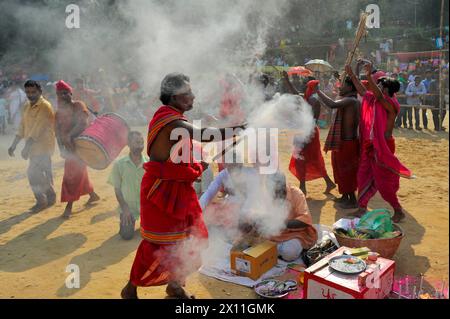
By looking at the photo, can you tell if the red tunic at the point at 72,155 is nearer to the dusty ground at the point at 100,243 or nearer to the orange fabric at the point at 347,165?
the dusty ground at the point at 100,243

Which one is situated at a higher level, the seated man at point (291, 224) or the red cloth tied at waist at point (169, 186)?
the red cloth tied at waist at point (169, 186)

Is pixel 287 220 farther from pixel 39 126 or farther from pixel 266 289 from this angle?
pixel 39 126

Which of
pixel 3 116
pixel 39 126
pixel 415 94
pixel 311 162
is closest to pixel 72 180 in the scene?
pixel 39 126

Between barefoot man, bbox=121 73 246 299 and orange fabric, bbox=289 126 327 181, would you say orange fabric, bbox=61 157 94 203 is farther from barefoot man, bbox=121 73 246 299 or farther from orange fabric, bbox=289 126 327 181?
orange fabric, bbox=289 126 327 181

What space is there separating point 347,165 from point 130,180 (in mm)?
2948

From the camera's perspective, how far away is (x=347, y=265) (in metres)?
3.23

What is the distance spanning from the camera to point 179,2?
930 cm

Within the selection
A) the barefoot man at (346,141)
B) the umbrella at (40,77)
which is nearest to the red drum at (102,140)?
the barefoot man at (346,141)

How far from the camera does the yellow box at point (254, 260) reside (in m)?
3.81

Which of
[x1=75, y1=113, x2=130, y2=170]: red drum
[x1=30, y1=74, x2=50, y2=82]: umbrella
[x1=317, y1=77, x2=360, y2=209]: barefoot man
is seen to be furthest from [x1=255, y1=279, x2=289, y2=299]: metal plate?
[x1=30, y1=74, x2=50, y2=82]: umbrella

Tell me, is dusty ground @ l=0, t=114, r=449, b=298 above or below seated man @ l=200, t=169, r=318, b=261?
below

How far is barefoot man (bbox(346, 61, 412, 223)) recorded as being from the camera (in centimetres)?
488

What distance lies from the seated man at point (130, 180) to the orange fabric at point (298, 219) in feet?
5.93

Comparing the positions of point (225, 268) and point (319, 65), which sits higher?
point (319, 65)
